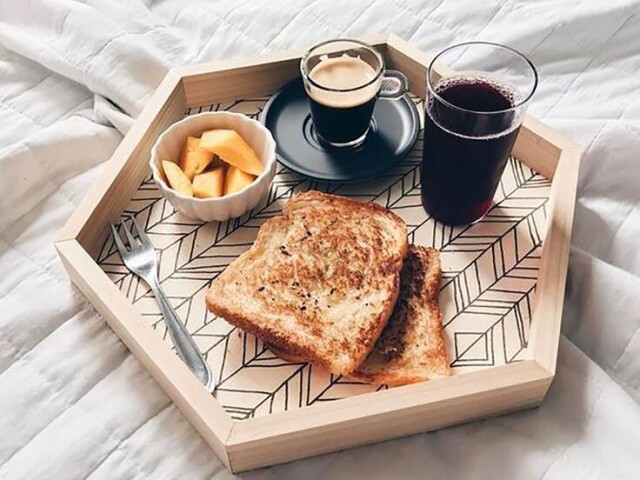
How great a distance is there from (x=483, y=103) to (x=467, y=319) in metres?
0.27

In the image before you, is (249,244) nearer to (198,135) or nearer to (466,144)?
(198,135)

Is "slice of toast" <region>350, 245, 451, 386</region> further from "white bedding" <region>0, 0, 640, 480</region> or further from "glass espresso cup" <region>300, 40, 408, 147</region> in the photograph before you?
"glass espresso cup" <region>300, 40, 408, 147</region>

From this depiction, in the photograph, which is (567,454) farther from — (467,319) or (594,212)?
(594,212)

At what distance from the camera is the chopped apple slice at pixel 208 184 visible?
107 cm

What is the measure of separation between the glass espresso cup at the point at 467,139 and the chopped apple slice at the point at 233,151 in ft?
0.74

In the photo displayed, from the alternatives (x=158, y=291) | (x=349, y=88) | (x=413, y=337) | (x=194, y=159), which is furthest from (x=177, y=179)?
(x=413, y=337)

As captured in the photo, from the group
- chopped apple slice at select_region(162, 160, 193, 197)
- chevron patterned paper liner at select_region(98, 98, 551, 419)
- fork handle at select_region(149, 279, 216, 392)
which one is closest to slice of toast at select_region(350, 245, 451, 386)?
chevron patterned paper liner at select_region(98, 98, 551, 419)

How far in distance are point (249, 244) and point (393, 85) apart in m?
0.31

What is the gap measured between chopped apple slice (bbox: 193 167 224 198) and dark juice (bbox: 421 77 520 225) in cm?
27

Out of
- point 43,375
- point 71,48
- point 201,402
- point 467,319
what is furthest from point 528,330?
point 71,48

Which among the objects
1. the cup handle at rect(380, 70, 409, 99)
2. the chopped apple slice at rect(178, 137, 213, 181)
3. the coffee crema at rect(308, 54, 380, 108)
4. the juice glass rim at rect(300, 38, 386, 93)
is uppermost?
the juice glass rim at rect(300, 38, 386, 93)

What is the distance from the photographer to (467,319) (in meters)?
0.99

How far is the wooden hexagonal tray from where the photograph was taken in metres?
0.88

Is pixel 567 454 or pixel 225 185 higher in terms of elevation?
pixel 225 185
